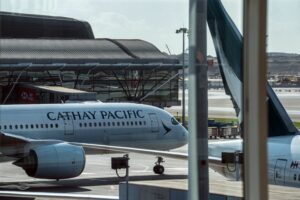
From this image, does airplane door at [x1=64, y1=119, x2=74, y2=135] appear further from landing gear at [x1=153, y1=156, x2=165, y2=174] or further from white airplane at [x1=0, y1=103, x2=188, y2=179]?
landing gear at [x1=153, y1=156, x2=165, y2=174]

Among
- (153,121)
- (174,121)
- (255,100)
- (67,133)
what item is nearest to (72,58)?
(67,133)

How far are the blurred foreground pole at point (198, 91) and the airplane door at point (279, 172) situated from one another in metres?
0.35

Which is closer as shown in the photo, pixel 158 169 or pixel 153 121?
pixel 158 169

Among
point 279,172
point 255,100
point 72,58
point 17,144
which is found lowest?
point 279,172

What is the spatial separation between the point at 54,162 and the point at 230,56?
0.83 m

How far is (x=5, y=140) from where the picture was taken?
263 cm

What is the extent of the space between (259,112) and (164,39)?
427 mm

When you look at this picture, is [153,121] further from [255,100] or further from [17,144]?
[255,100]

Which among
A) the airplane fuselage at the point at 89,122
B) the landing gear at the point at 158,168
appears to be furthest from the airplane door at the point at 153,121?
the landing gear at the point at 158,168

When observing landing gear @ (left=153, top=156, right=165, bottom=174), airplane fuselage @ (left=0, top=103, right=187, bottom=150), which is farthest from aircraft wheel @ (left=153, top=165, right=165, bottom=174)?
airplane fuselage @ (left=0, top=103, right=187, bottom=150)

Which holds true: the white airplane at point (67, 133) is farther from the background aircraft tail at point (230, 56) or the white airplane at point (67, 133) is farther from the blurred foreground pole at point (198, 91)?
the background aircraft tail at point (230, 56)

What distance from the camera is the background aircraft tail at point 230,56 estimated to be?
7.24 feet

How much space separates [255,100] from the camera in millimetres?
2170

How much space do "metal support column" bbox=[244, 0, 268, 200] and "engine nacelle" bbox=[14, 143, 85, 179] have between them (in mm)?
641
